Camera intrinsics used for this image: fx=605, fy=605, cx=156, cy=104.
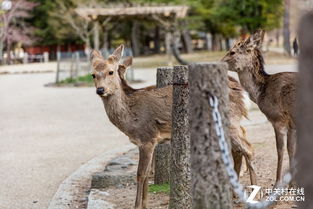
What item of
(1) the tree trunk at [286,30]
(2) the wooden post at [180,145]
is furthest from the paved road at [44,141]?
(1) the tree trunk at [286,30]

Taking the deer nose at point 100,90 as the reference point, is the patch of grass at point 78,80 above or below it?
below

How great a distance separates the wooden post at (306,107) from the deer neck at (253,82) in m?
3.98

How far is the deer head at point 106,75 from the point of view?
18.4ft

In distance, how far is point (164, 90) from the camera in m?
6.04

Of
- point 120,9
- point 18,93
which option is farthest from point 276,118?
point 120,9

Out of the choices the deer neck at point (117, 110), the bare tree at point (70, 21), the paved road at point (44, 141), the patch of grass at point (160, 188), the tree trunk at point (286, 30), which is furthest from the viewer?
the bare tree at point (70, 21)

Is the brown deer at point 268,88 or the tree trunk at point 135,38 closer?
the brown deer at point 268,88

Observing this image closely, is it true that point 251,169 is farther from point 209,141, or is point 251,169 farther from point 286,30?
point 286,30

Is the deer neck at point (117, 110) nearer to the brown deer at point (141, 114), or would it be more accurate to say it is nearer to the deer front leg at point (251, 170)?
the brown deer at point (141, 114)

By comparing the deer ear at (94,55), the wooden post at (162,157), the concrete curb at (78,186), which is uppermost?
the deer ear at (94,55)

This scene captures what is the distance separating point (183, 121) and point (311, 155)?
3.01 metres

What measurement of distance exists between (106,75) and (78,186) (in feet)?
6.57

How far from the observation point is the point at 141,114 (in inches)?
228

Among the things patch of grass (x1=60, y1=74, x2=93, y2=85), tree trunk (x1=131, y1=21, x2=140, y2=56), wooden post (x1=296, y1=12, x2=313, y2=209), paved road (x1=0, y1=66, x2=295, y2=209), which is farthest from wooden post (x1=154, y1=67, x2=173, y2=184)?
tree trunk (x1=131, y1=21, x2=140, y2=56)
